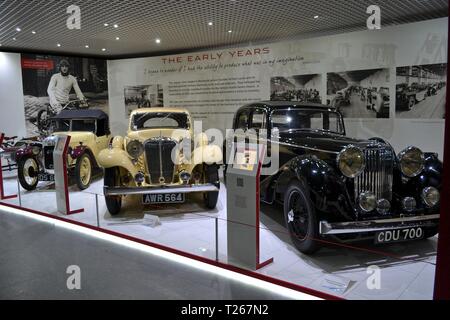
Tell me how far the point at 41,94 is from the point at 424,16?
31.7 ft

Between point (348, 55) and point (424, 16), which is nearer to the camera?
point (424, 16)

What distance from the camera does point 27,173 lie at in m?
6.96

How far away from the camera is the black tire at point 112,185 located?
500 centimetres

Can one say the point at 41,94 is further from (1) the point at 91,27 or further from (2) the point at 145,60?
(1) the point at 91,27

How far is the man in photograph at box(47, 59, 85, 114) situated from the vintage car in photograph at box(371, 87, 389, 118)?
8.50 m

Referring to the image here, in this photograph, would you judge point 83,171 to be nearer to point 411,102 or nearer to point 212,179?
point 212,179

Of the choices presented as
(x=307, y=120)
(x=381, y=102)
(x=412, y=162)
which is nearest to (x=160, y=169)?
(x=307, y=120)

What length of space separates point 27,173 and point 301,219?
5596mm

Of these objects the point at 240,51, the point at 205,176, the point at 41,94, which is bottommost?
the point at 205,176

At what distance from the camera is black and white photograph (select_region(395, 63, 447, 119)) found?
605 centimetres

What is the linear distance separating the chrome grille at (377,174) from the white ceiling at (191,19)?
113 inches

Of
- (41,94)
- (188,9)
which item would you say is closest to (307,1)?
(188,9)

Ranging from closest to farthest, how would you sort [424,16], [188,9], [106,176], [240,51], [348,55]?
[106,176]
[188,9]
[424,16]
[348,55]
[240,51]

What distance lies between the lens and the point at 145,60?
404 inches
